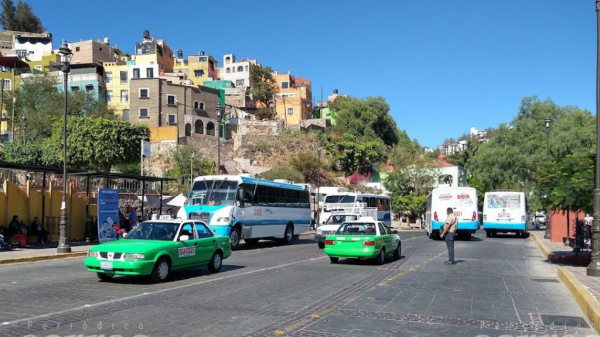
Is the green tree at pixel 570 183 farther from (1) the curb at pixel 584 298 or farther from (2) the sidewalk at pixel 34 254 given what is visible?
(2) the sidewalk at pixel 34 254

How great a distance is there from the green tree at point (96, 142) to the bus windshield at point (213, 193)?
2986 cm

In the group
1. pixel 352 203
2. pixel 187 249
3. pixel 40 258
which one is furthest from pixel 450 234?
pixel 352 203

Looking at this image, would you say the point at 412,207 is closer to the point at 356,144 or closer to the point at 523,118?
the point at 523,118

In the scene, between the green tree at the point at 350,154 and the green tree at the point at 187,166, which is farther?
the green tree at the point at 350,154

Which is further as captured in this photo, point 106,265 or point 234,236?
point 234,236

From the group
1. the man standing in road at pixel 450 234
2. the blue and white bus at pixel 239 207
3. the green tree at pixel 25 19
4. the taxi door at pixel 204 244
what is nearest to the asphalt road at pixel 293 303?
the taxi door at pixel 204 244

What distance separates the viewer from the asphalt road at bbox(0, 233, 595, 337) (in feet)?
26.6

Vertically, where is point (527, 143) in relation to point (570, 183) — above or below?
above

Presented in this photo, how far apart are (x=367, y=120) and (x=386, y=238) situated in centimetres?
7486

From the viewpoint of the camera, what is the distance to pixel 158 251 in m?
12.7

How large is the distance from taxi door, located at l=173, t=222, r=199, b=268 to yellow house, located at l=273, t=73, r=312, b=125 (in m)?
82.0

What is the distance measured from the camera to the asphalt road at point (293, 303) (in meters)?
8.10

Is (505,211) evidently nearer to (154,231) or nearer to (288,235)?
(288,235)

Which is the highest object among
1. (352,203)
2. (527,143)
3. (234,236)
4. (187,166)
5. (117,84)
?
(117,84)
